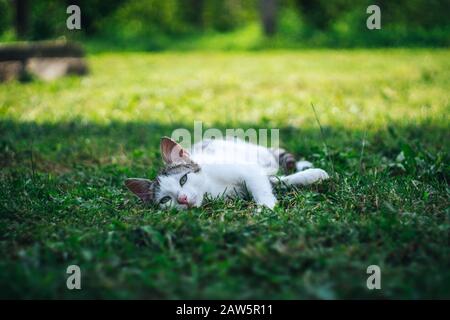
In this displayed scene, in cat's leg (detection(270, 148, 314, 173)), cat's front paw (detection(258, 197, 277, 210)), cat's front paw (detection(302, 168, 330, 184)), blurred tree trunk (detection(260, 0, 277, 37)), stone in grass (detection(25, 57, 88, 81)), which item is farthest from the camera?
blurred tree trunk (detection(260, 0, 277, 37))

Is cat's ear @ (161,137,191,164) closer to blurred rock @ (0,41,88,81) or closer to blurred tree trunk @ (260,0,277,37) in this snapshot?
blurred rock @ (0,41,88,81)

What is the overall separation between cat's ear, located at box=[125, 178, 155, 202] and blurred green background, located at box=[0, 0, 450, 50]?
10592mm

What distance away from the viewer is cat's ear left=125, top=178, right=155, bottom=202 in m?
2.70

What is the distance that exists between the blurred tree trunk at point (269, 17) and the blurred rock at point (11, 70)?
8.52 meters

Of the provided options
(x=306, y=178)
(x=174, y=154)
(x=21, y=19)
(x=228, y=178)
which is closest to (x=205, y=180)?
(x=228, y=178)

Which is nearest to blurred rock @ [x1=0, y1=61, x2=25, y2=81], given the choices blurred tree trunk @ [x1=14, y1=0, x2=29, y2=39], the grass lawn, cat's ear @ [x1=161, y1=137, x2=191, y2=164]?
the grass lawn

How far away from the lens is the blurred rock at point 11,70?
7.24 m

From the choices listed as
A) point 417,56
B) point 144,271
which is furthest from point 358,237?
point 417,56

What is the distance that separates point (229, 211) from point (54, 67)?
20.7 feet

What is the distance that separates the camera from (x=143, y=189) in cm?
272

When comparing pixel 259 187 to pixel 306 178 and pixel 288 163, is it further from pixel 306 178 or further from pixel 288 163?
pixel 288 163

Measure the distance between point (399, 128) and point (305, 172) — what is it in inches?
67.3
